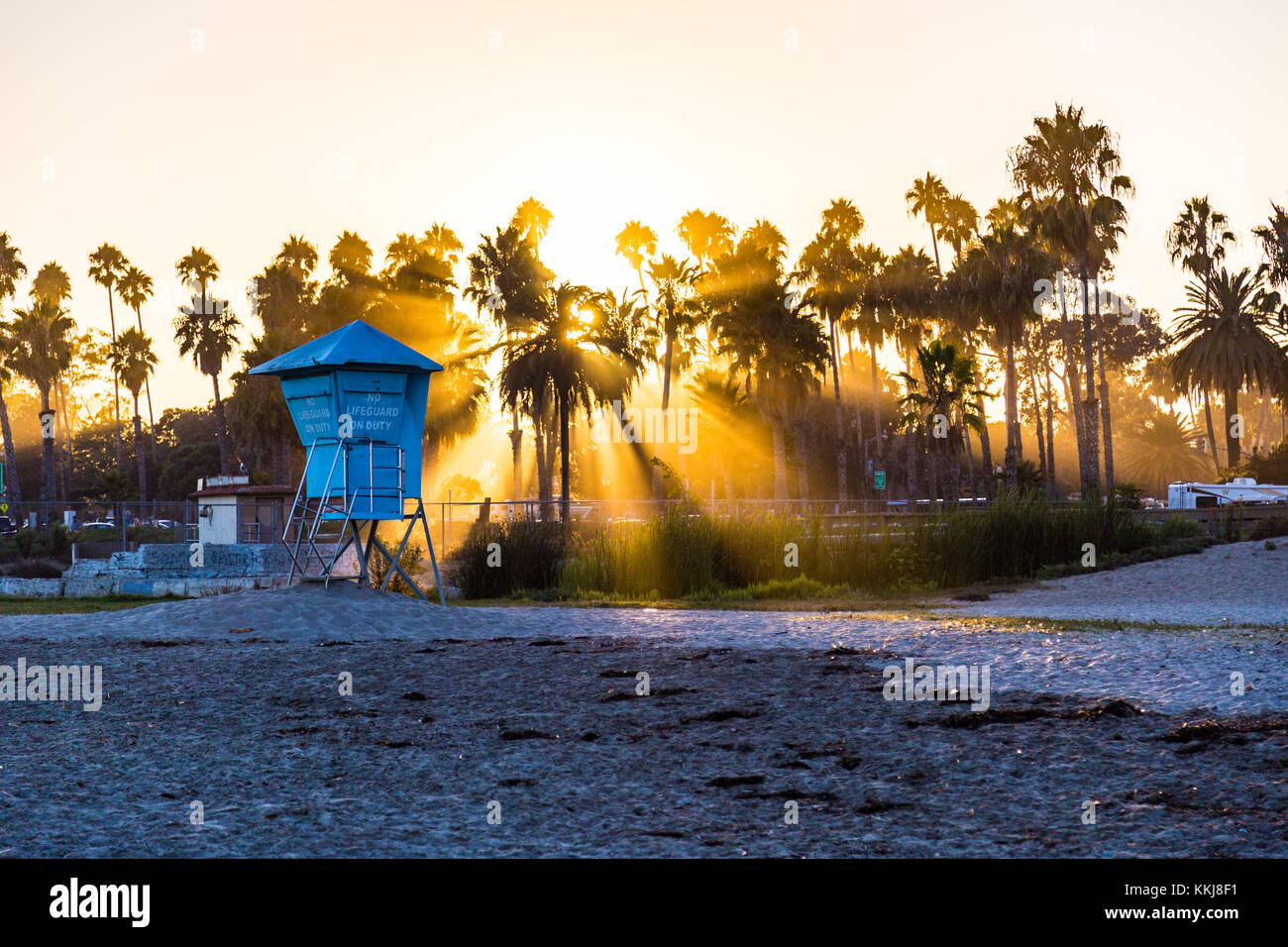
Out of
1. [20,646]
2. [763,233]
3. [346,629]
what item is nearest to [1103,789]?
[346,629]

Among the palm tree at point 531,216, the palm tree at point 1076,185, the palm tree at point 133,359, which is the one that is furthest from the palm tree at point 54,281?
the palm tree at point 1076,185

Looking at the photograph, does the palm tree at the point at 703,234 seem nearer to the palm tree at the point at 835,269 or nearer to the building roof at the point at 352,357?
the palm tree at the point at 835,269

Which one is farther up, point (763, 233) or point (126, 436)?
point (763, 233)

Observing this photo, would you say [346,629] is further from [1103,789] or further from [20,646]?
[1103,789]

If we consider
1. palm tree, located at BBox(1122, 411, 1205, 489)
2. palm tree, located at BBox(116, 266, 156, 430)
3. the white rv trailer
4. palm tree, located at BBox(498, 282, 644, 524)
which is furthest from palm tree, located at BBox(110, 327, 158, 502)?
palm tree, located at BBox(1122, 411, 1205, 489)

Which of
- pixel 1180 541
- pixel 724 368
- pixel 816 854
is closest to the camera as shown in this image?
pixel 816 854

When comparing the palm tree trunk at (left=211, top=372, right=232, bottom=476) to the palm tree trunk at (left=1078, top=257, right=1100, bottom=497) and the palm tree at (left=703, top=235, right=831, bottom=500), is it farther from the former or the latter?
the palm tree trunk at (left=1078, top=257, right=1100, bottom=497)

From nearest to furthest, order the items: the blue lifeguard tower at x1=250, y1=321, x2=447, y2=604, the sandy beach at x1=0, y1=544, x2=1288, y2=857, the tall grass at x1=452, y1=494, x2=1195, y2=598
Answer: the sandy beach at x1=0, y1=544, x2=1288, y2=857 < the blue lifeguard tower at x1=250, y1=321, x2=447, y2=604 < the tall grass at x1=452, y1=494, x2=1195, y2=598

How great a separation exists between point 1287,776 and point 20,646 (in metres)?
12.1

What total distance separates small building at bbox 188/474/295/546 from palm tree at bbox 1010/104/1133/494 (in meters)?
27.7

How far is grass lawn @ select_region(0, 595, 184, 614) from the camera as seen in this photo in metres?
19.3

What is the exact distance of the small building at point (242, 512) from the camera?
39375 millimetres

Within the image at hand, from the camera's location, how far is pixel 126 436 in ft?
298

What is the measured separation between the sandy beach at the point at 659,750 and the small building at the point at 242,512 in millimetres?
27010
